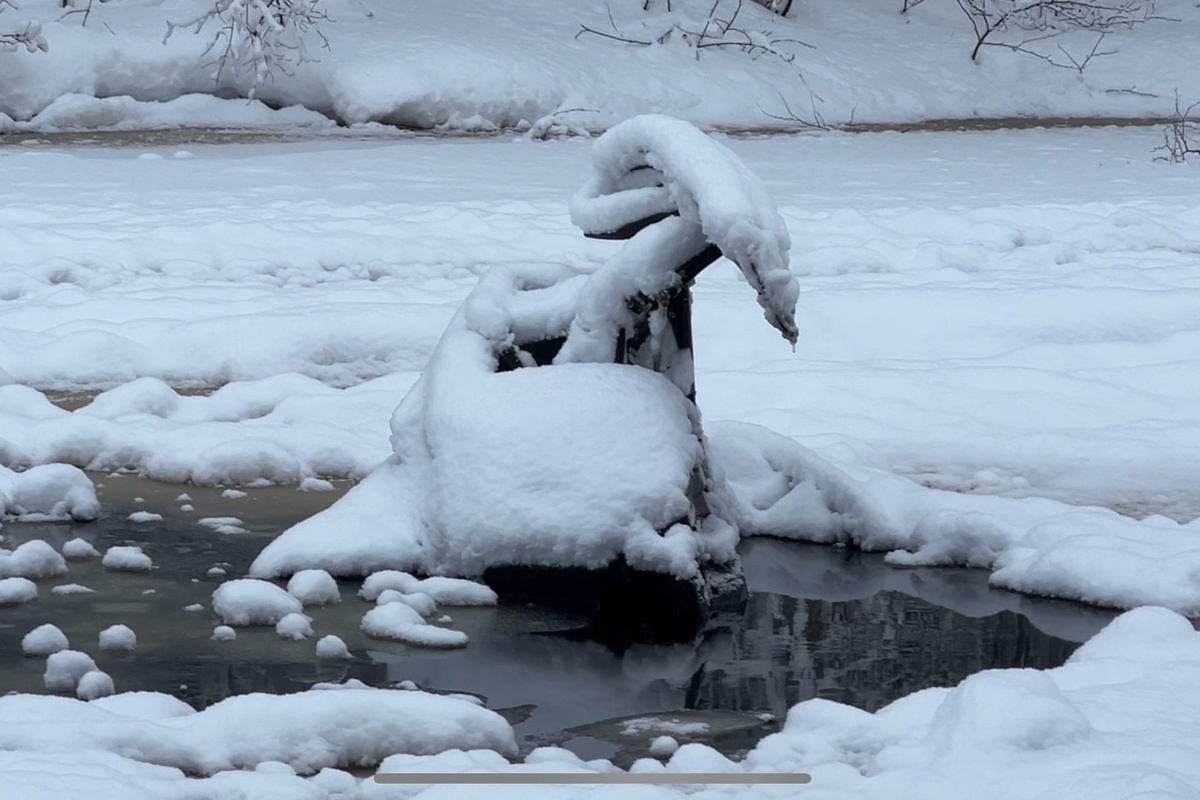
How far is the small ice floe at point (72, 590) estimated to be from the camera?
3.85 m

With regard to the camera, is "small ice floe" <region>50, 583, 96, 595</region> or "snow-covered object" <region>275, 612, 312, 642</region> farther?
"small ice floe" <region>50, 583, 96, 595</region>

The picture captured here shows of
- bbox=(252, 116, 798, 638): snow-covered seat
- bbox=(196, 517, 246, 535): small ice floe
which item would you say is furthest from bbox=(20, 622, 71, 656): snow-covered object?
bbox=(196, 517, 246, 535): small ice floe

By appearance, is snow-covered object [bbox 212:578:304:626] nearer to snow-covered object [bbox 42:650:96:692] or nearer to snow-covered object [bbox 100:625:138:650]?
snow-covered object [bbox 100:625:138:650]

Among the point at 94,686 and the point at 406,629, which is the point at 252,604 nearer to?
the point at 406,629

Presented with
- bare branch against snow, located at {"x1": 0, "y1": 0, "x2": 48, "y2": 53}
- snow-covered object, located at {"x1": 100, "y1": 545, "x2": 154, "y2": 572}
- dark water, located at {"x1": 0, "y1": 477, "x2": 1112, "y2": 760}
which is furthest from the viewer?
bare branch against snow, located at {"x1": 0, "y1": 0, "x2": 48, "y2": 53}

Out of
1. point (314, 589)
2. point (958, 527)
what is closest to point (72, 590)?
point (314, 589)

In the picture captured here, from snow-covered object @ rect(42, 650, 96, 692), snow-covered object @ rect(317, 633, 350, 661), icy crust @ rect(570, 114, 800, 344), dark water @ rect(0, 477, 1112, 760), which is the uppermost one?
icy crust @ rect(570, 114, 800, 344)

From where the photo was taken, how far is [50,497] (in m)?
4.46

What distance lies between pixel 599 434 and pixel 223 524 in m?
1.20

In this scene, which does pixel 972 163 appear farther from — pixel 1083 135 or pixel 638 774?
pixel 638 774

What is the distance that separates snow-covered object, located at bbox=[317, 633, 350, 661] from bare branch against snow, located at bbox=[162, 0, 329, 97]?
10.9 m

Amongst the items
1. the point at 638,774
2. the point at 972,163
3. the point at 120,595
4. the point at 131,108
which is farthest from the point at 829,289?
the point at 131,108

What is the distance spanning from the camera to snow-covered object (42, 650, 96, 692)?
3.22m

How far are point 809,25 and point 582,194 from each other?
15.1m
